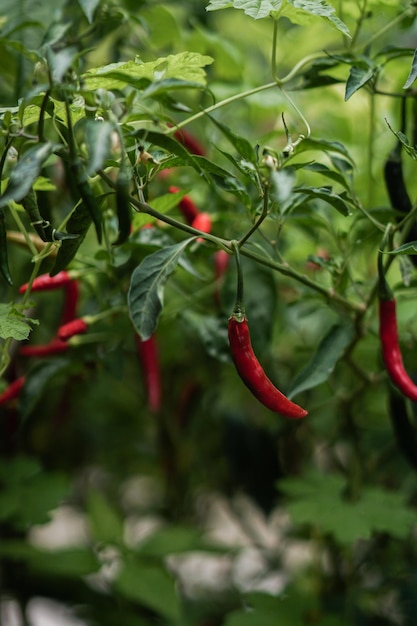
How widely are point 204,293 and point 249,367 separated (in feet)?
1.05

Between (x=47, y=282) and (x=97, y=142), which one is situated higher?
(x=97, y=142)

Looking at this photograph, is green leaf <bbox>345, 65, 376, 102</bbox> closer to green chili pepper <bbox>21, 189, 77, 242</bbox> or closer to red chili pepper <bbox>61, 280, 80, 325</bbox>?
green chili pepper <bbox>21, 189, 77, 242</bbox>

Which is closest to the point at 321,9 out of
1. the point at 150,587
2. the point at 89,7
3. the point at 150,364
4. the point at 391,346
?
the point at 89,7

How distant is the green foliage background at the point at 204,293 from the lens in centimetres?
57

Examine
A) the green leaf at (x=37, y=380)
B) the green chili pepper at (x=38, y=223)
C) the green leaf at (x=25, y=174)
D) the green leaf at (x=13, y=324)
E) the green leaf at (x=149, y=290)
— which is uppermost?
the green leaf at (x=25, y=174)

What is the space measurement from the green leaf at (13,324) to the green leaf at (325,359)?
24cm

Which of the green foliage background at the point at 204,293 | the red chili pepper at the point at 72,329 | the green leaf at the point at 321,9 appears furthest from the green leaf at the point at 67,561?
the green leaf at the point at 321,9

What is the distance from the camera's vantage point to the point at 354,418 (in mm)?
991

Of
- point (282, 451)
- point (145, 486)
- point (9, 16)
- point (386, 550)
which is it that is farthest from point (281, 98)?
point (145, 486)

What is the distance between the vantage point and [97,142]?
445 millimetres

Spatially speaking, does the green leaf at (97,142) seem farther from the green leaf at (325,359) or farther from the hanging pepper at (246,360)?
the green leaf at (325,359)

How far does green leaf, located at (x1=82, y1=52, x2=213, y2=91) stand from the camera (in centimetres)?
54

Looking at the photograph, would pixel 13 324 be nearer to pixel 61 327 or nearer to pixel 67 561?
pixel 61 327

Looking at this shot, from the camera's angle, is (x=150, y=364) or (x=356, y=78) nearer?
(x=356, y=78)
